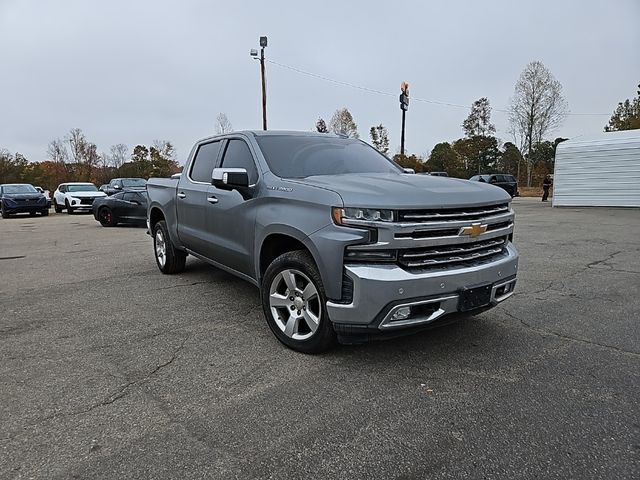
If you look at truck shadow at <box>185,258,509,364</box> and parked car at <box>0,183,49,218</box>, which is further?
parked car at <box>0,183,49,218</box>

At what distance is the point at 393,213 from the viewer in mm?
3084

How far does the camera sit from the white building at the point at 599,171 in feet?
64.0

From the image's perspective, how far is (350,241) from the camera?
122 inches

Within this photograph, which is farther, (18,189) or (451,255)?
(18,189)

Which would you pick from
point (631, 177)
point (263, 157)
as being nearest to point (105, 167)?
point (631, 177)

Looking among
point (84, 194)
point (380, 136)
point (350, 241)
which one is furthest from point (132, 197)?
point (380, 136)

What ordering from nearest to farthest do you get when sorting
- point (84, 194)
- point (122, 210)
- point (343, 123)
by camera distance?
point (122, 210)
point (84, 194)
point (343, 123)

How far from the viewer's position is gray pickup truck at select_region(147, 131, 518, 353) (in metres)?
3.09

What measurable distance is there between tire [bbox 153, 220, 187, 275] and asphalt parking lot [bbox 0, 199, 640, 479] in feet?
4.20

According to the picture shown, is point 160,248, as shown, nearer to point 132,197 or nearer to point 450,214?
point 450,214

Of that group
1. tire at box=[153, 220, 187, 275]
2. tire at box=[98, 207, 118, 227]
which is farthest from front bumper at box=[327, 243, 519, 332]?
tire at box=[98, 207, 118, 227]

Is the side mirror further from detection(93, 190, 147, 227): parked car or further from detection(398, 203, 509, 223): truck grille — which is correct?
detection(93, 190, 147, 227): parked car

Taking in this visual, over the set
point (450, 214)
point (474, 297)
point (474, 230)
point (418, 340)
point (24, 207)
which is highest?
point (450, 214)

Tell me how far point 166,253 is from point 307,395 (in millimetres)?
4323
